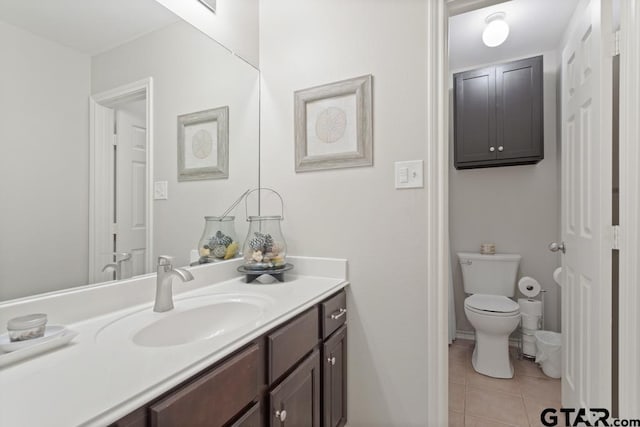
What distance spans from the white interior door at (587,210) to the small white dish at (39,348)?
1752 millimetres

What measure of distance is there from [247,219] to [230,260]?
0.25 m

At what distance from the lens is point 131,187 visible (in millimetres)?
1089

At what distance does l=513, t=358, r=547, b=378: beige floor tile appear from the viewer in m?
2.02

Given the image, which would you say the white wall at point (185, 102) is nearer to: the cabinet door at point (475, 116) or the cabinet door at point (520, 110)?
the cabinet door at point (475, 116)

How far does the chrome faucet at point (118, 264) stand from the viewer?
994 mm

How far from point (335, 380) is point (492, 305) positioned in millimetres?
A: 1408

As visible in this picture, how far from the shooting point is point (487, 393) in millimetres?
1812

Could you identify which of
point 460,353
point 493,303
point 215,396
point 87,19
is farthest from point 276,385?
point 460,353

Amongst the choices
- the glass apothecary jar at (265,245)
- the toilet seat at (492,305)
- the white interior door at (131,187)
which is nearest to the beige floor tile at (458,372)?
the toilet seat at (492,305)

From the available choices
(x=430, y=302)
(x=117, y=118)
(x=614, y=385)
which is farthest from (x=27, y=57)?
(x=614, y=385)

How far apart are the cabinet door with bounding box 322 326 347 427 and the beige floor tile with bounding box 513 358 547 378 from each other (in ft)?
4.79

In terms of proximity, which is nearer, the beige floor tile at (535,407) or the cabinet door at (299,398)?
the cabinet door at (299,398)

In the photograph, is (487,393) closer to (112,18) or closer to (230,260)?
(230,260)

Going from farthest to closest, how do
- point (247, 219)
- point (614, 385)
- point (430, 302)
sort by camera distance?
point (247, 219), point (430, 302), point (614, 385)
